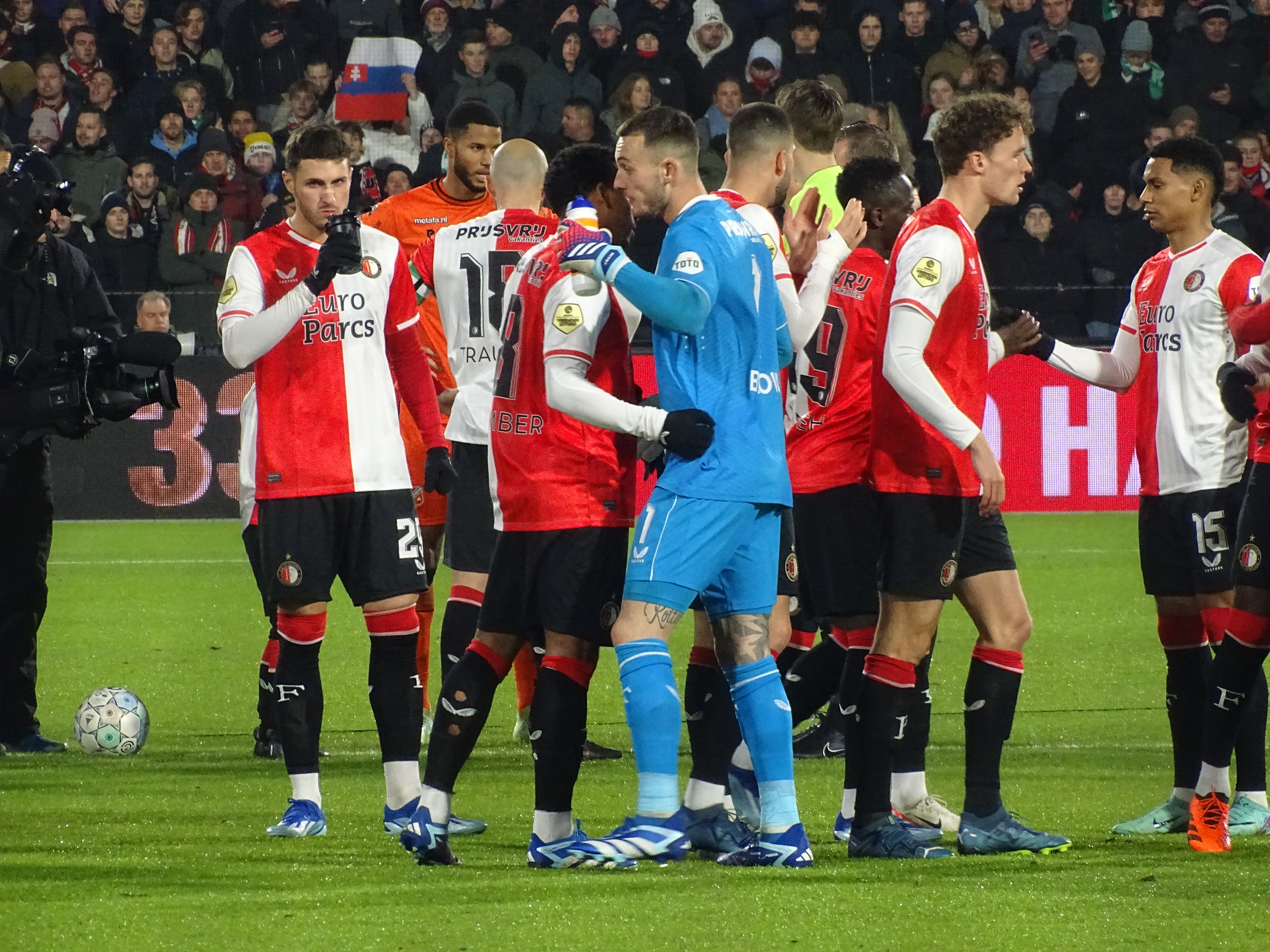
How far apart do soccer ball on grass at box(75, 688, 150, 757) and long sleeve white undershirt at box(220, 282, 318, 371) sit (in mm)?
2196

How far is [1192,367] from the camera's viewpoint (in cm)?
589

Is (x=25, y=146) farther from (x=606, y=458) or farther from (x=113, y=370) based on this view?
(x=606, y=458)

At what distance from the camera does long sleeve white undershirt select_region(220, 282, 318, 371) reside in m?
5.25

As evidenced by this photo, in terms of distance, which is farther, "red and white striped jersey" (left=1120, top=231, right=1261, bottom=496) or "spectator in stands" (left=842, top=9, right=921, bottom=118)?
"spectator in stands" (left=842, top=9, right=921, bottom=118)

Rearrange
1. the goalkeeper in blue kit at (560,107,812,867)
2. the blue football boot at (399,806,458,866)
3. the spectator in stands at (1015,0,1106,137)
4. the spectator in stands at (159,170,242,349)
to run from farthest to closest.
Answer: the spectator in stands at (1015,0,1106,137) < the spectator in stands at (159,170,242,349) < the blue football boot at (399,806,458,866) < the goalkeeper in blue kit at (560,107,812,867)

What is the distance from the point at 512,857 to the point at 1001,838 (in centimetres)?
131

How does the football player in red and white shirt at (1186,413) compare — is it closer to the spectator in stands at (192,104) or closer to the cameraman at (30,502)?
the cameraman at (30,502)

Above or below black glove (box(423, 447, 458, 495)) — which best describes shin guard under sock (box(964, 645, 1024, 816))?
below

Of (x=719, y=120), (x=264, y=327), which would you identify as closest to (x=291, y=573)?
(x=264, y=327)

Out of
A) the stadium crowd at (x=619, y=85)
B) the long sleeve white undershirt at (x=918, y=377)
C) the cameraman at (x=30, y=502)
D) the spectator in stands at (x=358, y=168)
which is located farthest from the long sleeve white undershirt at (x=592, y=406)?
the stadium crowd at (x=619, y=85)

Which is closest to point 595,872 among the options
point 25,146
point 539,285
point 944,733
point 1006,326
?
point 539,285

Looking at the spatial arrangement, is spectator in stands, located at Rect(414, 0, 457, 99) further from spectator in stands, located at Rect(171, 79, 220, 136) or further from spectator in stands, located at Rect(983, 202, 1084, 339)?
spectator in stands, located at Rect(983, 202, 1084, 339)

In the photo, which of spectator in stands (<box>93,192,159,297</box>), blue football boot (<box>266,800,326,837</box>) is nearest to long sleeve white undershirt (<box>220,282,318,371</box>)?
blue football boot (<box>266,800,326,837</box>)

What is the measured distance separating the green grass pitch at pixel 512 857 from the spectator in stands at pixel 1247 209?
24.0 ft
